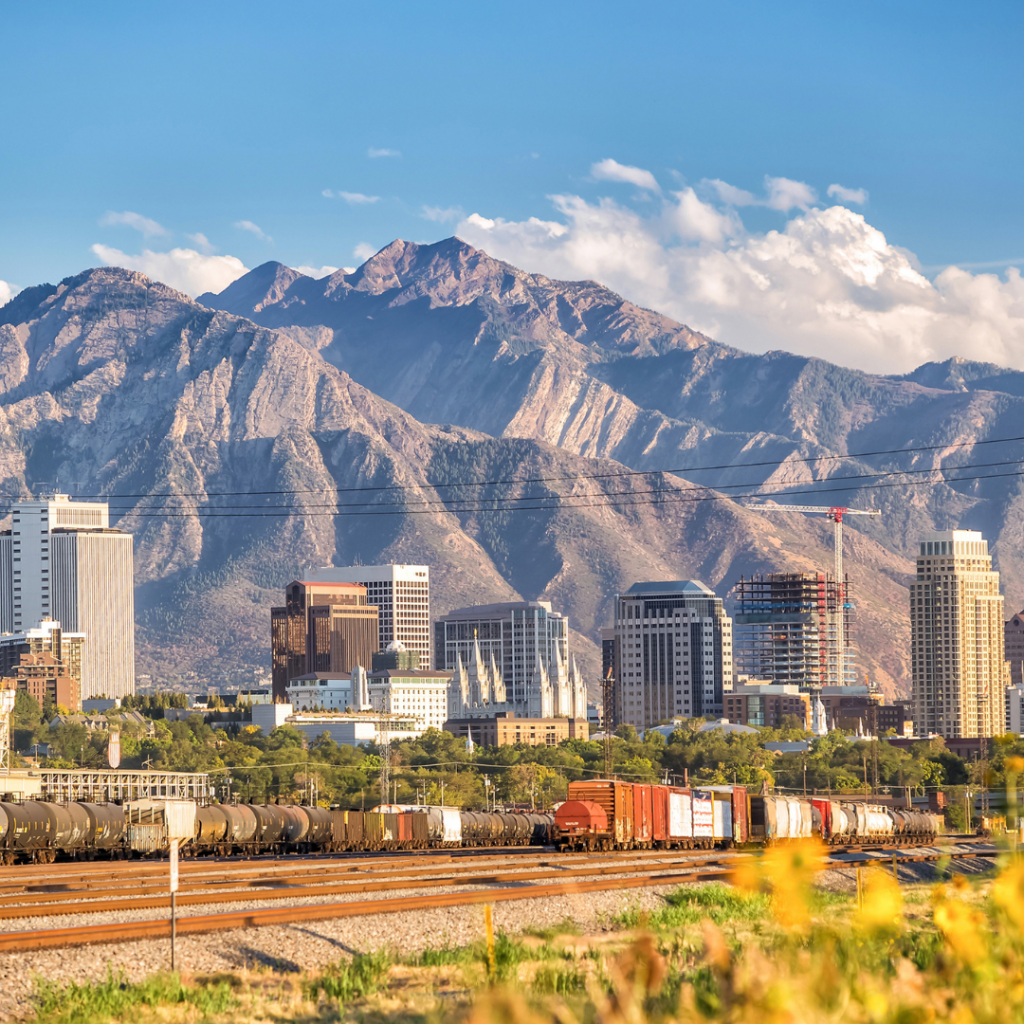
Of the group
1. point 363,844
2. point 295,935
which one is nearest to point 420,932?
point 295,935

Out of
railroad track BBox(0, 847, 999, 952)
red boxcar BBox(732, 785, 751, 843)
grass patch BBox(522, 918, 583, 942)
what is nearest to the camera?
railroad track BBox(0, 847, 999, 952)

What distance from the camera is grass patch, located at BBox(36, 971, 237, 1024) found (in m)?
21.0

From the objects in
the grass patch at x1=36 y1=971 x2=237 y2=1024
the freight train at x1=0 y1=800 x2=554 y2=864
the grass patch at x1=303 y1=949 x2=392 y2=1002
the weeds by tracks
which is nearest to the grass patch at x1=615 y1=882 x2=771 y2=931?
the grass patch at x1=303 y1=949 x2=392 y2=1002

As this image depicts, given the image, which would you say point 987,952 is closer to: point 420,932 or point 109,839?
point 420,932

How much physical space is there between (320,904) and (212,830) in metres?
41.4

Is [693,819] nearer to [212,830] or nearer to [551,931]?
[212,830]

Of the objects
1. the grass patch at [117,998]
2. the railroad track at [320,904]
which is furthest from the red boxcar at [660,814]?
the grass patch at [117,998]

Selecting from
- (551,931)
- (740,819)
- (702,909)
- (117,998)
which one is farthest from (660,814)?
(117,998)

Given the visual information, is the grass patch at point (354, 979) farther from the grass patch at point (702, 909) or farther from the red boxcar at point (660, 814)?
the red boxcar at point (660, 814)

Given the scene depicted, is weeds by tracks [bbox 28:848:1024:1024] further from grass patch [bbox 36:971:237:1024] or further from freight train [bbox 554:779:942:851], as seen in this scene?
freight train [bbox 554:779:942:851]

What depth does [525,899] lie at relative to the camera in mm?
37625

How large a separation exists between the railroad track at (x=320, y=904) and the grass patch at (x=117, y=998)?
3.71m

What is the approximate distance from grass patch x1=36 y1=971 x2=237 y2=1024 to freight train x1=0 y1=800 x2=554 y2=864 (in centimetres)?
3744

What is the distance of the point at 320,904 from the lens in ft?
119
